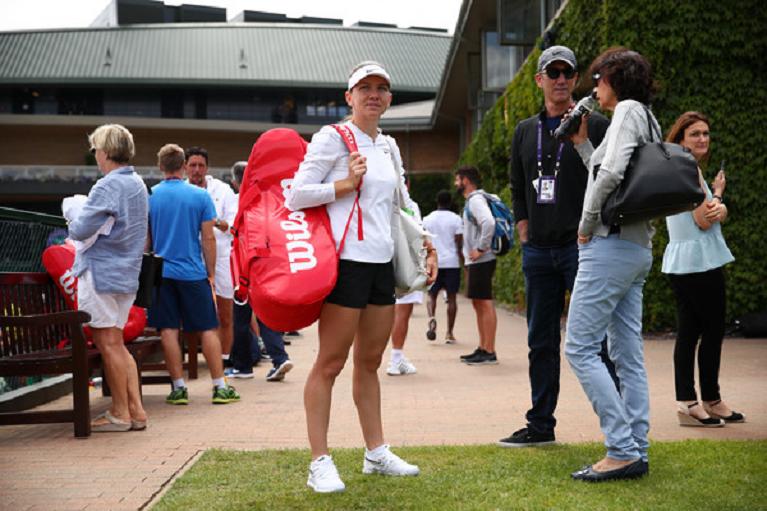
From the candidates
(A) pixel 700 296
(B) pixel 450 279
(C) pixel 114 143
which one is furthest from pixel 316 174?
(B) pixel 450 279

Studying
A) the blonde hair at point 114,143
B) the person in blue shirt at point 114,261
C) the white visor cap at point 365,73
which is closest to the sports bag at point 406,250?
the white visor cap at point 365,73

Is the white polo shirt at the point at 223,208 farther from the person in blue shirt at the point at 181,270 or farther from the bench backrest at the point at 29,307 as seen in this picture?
the bench backrest at the point at 29,307

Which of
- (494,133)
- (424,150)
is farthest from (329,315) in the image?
(424,150)

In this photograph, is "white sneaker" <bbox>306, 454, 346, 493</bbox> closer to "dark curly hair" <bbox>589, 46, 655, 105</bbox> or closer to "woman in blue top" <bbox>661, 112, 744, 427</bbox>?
"dark curly hair" <bbox>589, 46, 655, 105</bbox>

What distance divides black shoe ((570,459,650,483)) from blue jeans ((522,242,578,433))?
2.97 ft

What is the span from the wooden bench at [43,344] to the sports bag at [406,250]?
2609 mm

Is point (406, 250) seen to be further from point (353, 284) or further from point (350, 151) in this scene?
point (350, 151)

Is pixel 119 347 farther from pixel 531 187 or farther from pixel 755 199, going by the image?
pixel 755 199

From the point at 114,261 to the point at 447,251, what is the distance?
745 cm

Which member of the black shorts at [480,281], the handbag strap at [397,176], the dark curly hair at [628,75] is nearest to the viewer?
the dark curly hair at [628,75]

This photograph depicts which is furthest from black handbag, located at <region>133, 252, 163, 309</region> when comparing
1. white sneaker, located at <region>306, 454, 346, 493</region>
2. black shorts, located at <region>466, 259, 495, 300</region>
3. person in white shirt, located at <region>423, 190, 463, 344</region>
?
person in white shirt, located at <region>423, 190, 463, 344</region>

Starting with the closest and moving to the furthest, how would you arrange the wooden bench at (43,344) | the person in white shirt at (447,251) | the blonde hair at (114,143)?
the wooden bench at (43,344) → the blonde hair at (114,143) → the person in white shirt at (447,251)

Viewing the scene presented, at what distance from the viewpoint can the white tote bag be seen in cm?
491

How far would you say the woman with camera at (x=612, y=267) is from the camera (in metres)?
4.54
